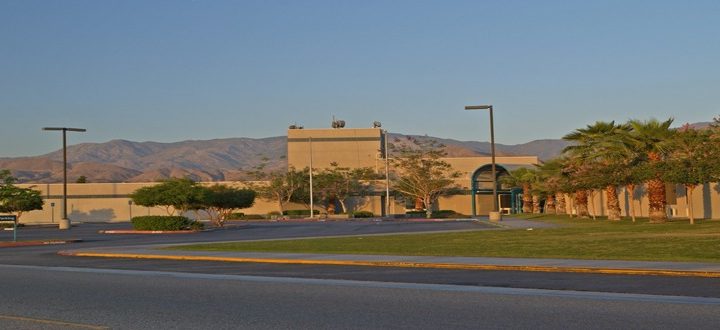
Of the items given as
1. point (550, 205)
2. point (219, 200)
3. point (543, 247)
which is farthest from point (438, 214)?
point (543, 247)

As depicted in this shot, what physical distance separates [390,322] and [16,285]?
34.4ft

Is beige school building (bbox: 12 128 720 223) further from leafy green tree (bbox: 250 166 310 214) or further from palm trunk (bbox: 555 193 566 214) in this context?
palm trunk (bbox: 555 193 566 214)

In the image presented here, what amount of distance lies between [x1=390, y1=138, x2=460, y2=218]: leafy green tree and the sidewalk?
6359 centimetres

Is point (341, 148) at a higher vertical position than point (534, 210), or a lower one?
higher

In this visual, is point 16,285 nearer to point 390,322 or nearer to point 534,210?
point 390,322

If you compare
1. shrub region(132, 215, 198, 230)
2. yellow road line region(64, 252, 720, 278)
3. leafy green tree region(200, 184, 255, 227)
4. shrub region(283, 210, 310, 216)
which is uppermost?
leafy green tree region(200, 184, 255, 227)

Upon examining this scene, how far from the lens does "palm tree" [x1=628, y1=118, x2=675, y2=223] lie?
47.9 meters

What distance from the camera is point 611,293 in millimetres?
16062

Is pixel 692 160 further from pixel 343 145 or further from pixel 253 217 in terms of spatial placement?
pixel 343 145

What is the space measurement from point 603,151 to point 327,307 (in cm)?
4149

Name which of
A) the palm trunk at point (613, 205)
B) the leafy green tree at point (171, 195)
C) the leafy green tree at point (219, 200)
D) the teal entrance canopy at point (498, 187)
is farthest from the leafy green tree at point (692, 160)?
the teal entrance canopy at point (498, 187)

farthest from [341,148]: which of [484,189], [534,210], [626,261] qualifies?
[626,261]

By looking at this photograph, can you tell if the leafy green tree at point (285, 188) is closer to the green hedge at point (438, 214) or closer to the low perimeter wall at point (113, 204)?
the low perimeter wall at point (113, 204)

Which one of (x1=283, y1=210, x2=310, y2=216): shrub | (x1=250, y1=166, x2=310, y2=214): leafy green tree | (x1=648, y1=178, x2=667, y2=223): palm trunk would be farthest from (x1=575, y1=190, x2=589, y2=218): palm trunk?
(x1=250, y1=166, x2=310, y2=214): leafy green tree
